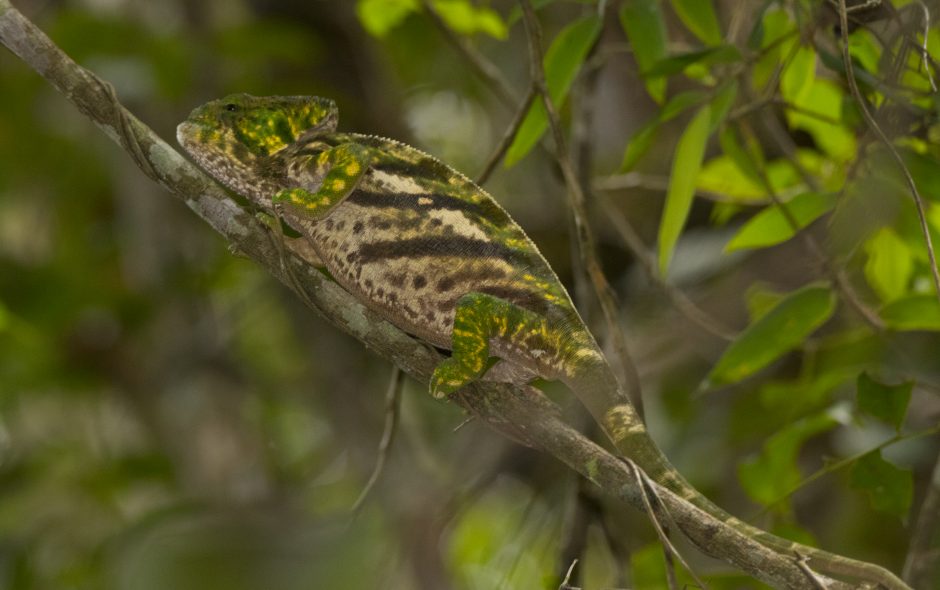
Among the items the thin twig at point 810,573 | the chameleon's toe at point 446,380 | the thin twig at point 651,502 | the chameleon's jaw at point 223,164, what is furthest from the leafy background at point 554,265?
the chameleon's jaw at point 223,164

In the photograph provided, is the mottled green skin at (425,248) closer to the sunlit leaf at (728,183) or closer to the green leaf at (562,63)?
the green leaf at (562,63)

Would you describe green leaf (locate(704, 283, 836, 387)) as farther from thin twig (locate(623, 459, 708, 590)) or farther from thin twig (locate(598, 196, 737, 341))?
thin twig (locate(623, 459, 708, 590))

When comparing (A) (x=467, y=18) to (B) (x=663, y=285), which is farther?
(A) (x=467, y=18)

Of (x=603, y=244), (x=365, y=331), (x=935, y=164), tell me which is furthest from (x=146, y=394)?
(x=935, y=164)

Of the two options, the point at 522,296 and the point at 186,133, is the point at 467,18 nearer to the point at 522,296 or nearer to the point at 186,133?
the point at 186,133

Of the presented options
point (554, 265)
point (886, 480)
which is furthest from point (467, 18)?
point (886, 480)

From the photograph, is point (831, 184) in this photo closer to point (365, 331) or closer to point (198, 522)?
point (365, 331)
